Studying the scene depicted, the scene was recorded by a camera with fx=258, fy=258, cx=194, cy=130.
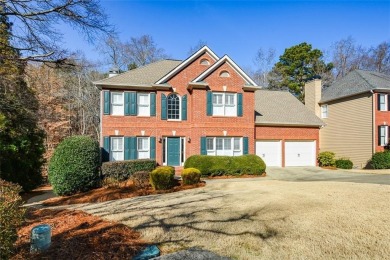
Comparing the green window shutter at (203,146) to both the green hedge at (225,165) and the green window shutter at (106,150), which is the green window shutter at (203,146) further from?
the green window shutter at (106,150)

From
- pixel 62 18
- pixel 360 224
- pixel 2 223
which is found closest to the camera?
pixel 2 223

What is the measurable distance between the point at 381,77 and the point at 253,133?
1549cm

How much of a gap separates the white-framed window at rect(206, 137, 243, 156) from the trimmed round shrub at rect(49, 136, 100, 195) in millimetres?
7789

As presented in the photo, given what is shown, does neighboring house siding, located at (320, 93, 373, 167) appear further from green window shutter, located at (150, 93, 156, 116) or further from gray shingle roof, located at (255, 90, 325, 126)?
green window shutter, located at (150, 93, 156, 116)

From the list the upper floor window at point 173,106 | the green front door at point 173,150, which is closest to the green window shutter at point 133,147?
the green front door at point 173,150

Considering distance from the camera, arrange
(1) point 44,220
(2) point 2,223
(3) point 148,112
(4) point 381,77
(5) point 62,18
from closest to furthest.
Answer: (2) point 2,223 < (5) point 62,18 < (1) point 44,220 < (3) point 148,112 < (4) point 381,77

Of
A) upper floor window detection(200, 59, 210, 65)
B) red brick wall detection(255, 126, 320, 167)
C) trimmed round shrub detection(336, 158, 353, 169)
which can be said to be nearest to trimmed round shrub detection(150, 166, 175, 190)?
upper floor window detection(200, 59, 210, 65)

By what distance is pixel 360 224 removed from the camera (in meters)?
5.75

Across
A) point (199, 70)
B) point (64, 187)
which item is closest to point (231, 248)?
point (64, 187)

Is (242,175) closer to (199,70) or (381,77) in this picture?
(199,70)

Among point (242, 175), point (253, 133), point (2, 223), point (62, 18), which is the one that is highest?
point (62, 18)

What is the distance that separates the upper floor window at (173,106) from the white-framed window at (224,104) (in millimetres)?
2658

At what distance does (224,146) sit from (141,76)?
25.6ft

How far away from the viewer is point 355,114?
23.0 m
